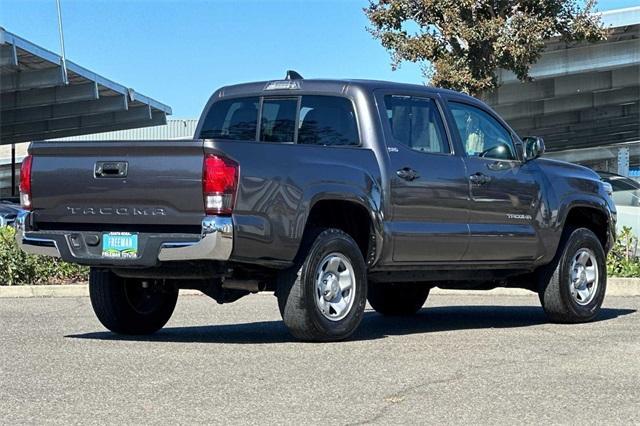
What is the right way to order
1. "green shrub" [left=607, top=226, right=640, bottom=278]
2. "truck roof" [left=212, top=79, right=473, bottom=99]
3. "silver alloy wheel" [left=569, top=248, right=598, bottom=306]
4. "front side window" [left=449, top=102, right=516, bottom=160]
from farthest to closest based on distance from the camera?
1. "green shrub" [left=607, top=226, right=640, bottom=278]
2. "silver alloy wheel" [left=569, top=248, right=598, bottom=306]
3. "front side window" [left=449, top=102, right=516, bottom=160]
4. "truck roof" [left=212, top=79, right=473, bottom=99]

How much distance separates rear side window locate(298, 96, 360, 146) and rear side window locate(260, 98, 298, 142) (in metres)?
0.09

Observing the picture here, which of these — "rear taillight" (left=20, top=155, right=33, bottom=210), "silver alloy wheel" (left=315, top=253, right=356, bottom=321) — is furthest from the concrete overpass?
"rear taillight" (left=20, top=155, right=33, bottom=210)

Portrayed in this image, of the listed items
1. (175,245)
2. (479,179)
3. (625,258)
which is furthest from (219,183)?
(625,258)

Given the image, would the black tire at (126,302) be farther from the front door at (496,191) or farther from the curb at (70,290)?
the curb at (70,290)

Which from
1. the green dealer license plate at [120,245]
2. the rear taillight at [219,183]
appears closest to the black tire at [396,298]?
the green dealer license plate at [120,245]

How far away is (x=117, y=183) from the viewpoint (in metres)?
8.45

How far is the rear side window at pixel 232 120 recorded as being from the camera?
10031 millimetres

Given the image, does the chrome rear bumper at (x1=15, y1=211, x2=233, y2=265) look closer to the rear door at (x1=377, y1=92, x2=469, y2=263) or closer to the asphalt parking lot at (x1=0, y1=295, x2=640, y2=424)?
the asphalt parking lot at (x1=0, y1=295, x2=640, y2=424)

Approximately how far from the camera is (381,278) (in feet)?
31.8

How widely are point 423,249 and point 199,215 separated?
215cm

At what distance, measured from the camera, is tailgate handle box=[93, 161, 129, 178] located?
844cm

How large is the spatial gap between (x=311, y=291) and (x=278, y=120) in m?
1.84

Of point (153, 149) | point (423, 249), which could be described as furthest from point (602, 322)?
point (153, 149)

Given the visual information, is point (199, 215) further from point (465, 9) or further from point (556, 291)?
point (465, 9)
